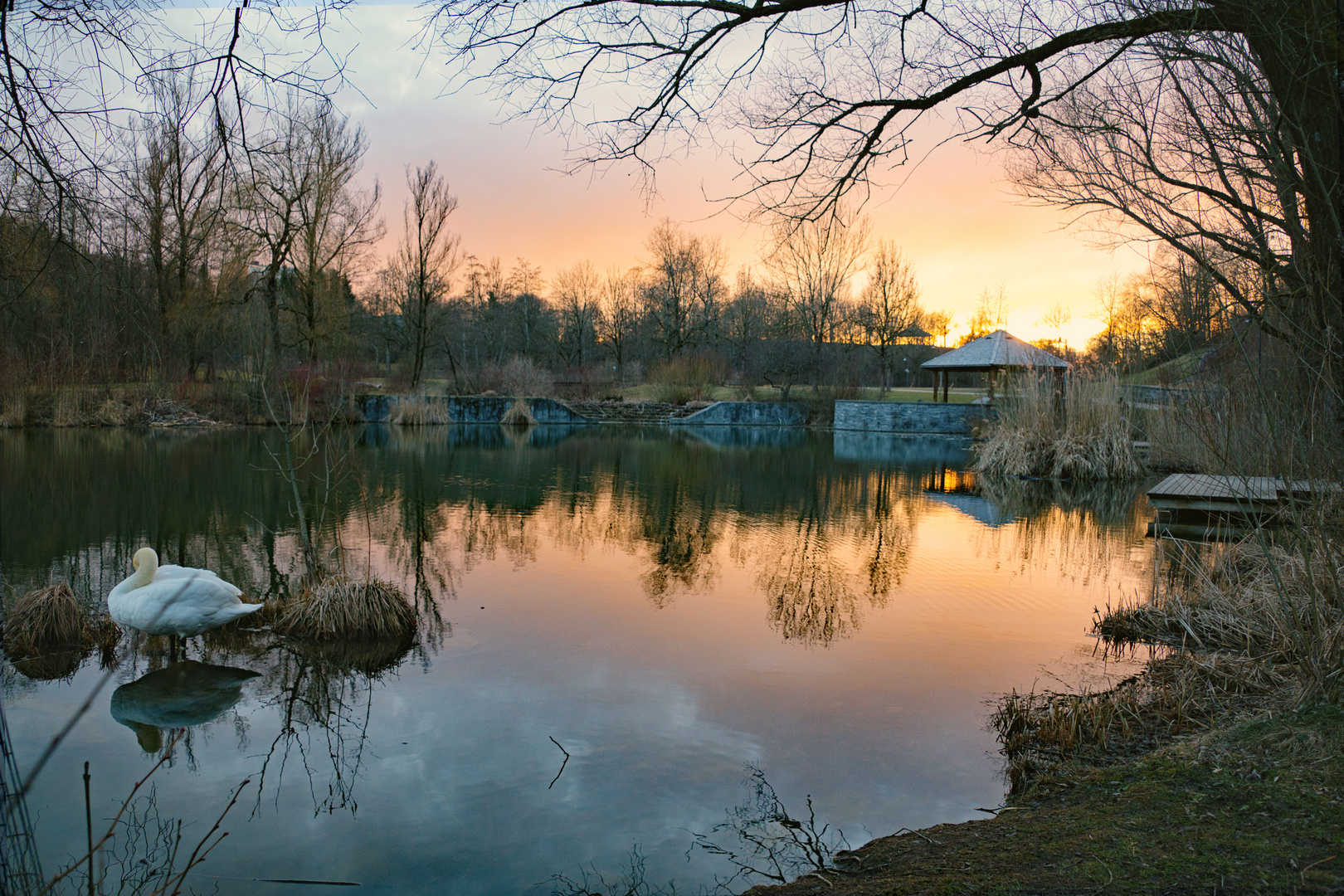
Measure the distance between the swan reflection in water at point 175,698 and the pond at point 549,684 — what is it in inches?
0.8

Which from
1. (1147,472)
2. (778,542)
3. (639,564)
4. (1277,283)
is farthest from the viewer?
(1147,472)

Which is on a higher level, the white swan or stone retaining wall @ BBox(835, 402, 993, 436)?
stone retaining wall @ BBox(835, 402, 993, 436)

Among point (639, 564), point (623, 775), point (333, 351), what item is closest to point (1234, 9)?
point (623, 775)

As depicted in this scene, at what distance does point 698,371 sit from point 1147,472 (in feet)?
64.7

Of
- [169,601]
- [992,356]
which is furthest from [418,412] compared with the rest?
[169,601]

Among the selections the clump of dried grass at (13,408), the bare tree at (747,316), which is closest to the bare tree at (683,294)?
the bare tree at (747,316)

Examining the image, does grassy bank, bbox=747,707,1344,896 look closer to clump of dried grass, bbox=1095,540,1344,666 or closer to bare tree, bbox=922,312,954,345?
clump of dried grass, bbox=1095,540,1344,666

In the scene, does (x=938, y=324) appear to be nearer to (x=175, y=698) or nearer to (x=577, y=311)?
(x=577, y=311)

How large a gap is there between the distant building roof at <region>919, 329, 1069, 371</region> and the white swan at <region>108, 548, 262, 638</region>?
80.1ft

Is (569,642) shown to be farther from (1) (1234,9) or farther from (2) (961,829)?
(1) (1234,9)

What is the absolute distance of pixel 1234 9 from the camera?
158 inches

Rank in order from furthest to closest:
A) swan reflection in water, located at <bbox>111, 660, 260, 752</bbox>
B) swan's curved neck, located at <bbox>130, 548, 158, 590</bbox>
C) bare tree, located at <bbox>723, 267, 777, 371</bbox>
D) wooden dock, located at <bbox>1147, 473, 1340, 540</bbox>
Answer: bare tree, located at <bbox>723, 267, 777, 371</bbox>, wooden dock, located at <bbox>1147, 473, 1340, 540</bbox>, swan's curved neck, located at <bbox>130, 548, 158, 590</bbox>, swan reflection in water, located at <bbox>111, 660, 260, 752</bbox>

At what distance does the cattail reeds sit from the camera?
29359mm

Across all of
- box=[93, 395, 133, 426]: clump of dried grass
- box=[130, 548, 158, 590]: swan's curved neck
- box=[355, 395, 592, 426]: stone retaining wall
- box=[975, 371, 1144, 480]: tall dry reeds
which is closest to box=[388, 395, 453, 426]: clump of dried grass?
box=[355, 395, 592, 426]: stone retaining wall
